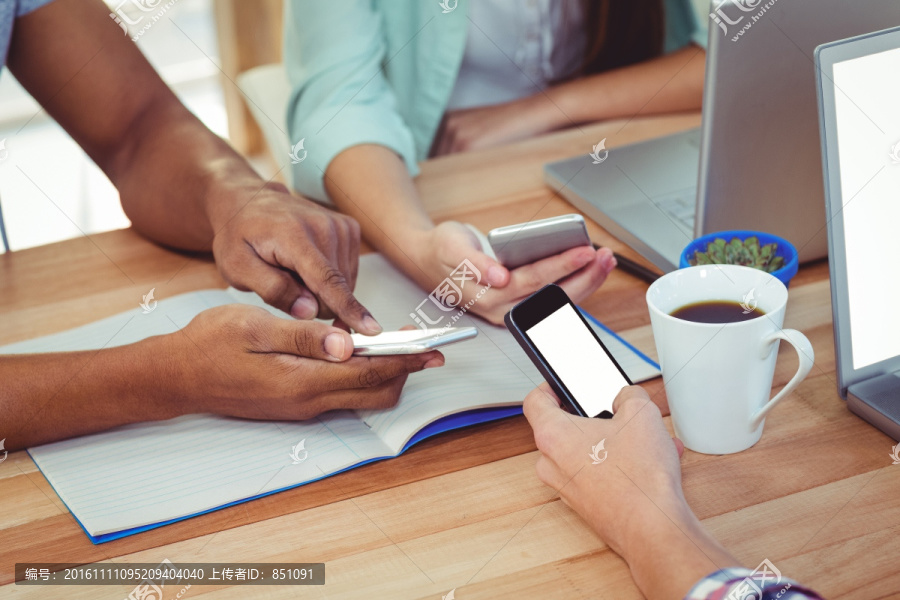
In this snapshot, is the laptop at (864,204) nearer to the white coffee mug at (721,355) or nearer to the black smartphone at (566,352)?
the white coffee mug at (721,355)

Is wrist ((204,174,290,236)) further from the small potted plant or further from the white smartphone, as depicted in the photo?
the small potted plant

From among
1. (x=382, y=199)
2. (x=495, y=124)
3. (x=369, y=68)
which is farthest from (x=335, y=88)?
(x=495, y=124)

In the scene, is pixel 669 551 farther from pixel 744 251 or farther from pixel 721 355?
pixel 744 251

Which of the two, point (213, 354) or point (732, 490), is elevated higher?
point (213, 354)

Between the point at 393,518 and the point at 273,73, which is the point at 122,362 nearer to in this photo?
the point at 393,518

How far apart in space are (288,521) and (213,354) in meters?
0.19

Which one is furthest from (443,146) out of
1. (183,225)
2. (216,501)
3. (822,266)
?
(216,501)

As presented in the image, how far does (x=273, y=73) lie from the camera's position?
184 cm

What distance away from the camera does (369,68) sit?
137cm

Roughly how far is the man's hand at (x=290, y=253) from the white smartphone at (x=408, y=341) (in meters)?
0.11

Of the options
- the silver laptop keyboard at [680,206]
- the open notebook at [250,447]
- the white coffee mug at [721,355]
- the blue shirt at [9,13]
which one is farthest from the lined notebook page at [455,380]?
the blue shirt at [9,13]

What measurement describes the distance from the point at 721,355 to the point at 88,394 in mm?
580

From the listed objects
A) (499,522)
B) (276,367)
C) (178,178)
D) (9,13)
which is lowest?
(499,522)

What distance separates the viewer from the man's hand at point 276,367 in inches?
30.1
